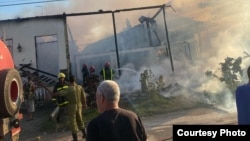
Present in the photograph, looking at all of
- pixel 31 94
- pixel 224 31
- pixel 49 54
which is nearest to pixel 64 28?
pixel 49 54

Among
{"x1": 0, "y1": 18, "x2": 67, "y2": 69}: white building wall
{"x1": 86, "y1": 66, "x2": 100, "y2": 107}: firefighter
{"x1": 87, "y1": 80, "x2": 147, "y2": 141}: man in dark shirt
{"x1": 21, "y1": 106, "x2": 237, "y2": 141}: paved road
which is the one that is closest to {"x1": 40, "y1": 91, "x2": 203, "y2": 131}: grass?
{"x1": 86, "y1": 66, "x2": 100, "y2": 107}: firefighter

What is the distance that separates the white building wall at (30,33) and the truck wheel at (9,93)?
1453cm

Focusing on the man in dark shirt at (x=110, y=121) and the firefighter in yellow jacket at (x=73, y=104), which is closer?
the man in dark shirt at (x=110, y=121)

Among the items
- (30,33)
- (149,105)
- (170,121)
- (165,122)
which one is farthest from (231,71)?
(30,33)

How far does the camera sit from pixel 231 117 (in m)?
9.79

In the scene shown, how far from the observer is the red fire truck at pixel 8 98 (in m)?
5.16

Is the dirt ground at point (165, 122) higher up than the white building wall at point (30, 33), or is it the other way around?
the white building wall at point (30, 33)

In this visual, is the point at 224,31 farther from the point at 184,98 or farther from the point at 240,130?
the point at 240,130

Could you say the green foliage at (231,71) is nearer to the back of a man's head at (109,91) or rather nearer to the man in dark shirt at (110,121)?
the man in dark shirt at (110,121)

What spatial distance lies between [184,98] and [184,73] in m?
6.88

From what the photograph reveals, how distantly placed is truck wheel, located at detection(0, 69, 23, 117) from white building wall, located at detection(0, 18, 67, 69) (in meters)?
14.5

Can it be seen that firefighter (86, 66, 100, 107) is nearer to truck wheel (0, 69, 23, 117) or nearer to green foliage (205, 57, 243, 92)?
green foliage (205, 57, 243, 92)

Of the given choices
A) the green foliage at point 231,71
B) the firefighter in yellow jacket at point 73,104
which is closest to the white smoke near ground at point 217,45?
the green foliage at point 231,71

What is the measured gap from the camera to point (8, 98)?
5238 mm
